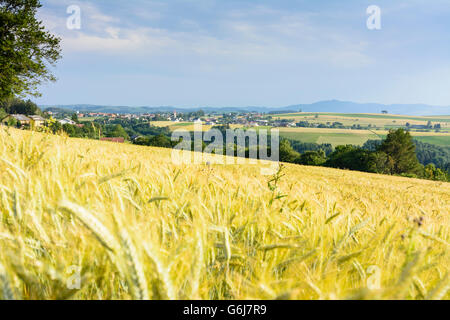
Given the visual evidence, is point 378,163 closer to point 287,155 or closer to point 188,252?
point 287,155

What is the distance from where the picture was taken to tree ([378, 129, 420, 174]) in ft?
207

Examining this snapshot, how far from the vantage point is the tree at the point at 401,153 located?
207ft

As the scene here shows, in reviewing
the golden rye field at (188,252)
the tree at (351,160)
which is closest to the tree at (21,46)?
the golden rye field at (188,252)

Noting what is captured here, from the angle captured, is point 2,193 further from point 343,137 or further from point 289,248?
point 343,137

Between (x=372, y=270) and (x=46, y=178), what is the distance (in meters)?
1.63

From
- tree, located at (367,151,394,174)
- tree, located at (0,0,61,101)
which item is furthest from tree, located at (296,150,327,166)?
tree, located at (0,0,61,101)

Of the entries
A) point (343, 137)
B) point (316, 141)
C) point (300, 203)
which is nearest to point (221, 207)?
point (300, 203)

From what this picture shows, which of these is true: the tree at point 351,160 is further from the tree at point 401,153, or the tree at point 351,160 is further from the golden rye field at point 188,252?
the golden rye field at point 188,252

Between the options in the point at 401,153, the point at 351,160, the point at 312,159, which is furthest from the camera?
the point at 312,159

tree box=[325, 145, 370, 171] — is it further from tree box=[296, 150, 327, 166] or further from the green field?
the green field

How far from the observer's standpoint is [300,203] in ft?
7.25

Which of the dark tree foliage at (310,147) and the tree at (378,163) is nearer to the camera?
the tree at (378,163)

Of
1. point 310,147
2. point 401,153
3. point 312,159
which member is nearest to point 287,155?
point 312,159

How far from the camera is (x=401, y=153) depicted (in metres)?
63.9
